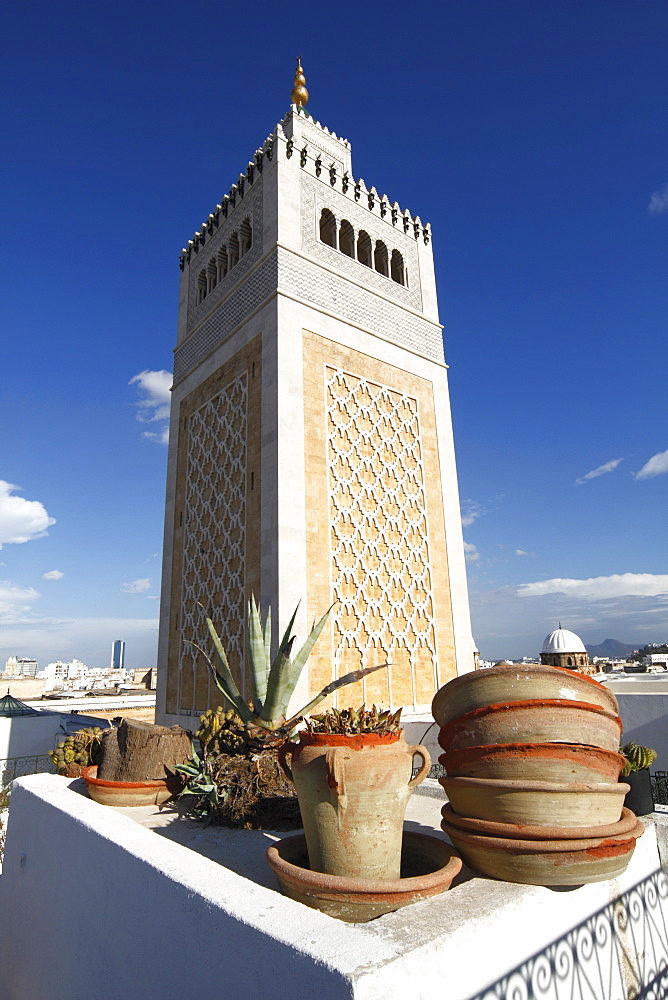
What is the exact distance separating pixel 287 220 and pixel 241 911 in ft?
33.8

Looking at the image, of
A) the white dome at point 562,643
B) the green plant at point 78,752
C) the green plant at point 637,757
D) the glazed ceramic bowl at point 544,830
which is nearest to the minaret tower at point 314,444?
the green plant at point 78,752

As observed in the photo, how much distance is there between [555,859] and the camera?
220 cm

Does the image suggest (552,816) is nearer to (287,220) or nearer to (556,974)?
(556,974)

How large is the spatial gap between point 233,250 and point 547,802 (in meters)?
11.5

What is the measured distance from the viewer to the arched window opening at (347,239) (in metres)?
11.4

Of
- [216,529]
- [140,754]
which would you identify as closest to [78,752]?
[140,754]

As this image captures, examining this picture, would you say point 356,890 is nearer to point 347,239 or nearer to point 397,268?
point 347,239

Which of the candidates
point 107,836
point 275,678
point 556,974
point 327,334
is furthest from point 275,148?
point 556,974

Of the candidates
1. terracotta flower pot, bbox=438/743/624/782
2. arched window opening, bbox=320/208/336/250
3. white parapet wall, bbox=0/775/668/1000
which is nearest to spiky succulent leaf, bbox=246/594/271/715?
white parapet wall, bbox=0/775/668/1000

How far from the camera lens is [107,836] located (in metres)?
2.87

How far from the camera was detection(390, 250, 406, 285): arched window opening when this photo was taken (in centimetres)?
1214

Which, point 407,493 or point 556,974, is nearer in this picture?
point 556,974

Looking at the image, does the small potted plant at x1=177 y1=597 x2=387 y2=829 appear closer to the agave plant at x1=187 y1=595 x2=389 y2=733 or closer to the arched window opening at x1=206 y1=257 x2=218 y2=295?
the agave plant at x1=187 y1=595 x2=389 y2=733

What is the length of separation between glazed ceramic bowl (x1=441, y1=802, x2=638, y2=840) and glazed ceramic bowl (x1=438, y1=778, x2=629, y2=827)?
29mm
